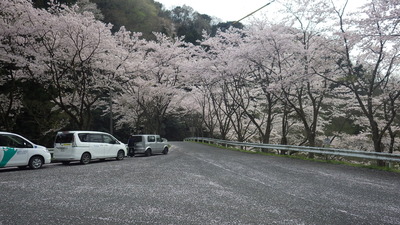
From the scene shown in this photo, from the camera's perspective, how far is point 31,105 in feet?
72.1

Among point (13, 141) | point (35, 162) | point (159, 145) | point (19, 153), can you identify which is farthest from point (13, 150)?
point (159, 145)

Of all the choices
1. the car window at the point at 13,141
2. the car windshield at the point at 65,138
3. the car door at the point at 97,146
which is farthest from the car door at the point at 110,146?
the car window at the point at 13,141

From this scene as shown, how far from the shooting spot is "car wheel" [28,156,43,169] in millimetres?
11837

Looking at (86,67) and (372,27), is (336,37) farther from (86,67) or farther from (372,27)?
(86,67)

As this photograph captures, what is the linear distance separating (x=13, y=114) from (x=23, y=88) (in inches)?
140

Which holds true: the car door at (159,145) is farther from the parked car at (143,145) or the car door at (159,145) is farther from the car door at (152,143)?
the car door at (152,143)

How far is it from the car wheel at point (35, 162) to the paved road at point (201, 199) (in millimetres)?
3145

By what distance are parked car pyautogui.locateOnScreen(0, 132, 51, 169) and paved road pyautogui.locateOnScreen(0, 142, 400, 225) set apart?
2.65 metres

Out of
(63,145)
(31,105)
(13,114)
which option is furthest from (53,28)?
(13,114)

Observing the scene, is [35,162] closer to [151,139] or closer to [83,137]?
[83,137]

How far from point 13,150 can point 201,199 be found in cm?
891

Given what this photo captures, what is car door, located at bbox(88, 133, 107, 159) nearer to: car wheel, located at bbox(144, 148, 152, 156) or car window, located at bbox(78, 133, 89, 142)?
car window, located at bbox(78, 133, 89, 142)

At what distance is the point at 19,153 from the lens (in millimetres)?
11281

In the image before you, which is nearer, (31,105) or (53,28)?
(53,28)
